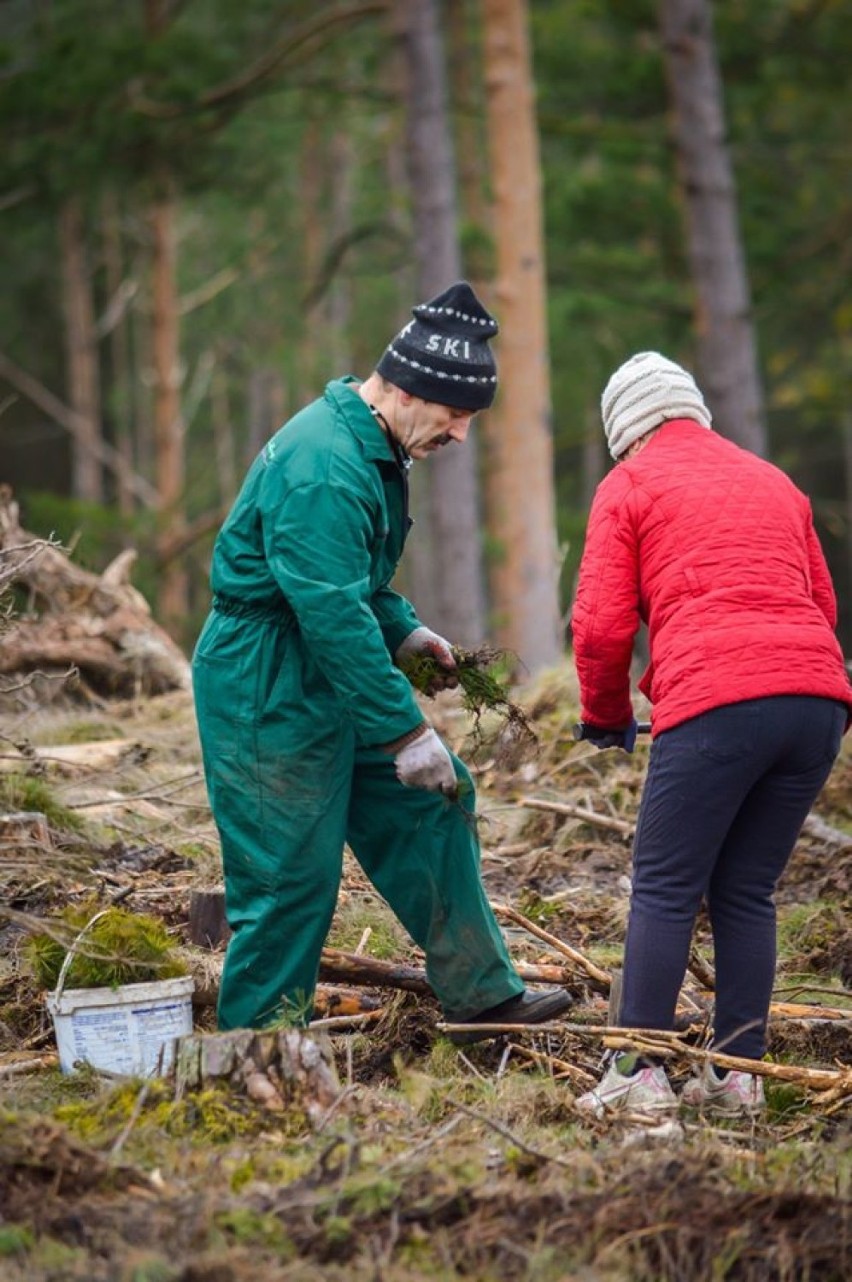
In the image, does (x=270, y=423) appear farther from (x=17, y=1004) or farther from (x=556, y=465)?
(x=17, y=1004)

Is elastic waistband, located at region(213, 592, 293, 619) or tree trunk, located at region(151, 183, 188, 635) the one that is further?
tree trunk, located at region(151, 183, 188, 635)

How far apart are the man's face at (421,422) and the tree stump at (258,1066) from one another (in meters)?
1.62

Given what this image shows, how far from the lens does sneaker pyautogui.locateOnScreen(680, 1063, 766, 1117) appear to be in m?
4.40

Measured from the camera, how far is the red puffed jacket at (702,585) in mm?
4305

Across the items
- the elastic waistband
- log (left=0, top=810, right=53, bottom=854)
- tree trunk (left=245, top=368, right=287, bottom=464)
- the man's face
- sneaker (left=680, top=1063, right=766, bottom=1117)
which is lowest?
sneaker (left=680, top=1063, right=766, bottom=1117)

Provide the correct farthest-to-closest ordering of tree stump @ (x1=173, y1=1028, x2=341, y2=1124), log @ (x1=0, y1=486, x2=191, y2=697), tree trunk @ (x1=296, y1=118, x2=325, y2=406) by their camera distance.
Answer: tree trunk @ (x1=296, y1=118, x2=325, y2=406) → log @ (x1=0, y1=486, x2=191, y2=697) → tree stump @ (x1=173, y1=1028, x2=341, y2=1124)

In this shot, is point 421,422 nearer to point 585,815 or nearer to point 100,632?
point 585,815

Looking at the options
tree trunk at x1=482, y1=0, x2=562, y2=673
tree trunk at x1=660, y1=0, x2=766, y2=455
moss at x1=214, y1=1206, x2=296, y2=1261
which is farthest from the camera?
tree trunk at x1=660, y1=0, x2=766, y2=455

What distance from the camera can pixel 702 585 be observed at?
4.36 meters

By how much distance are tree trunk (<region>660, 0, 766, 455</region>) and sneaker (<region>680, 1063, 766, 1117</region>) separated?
11506mm

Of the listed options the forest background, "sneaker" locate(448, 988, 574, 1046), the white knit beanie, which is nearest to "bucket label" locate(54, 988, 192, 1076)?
"sneaker" locate(448, 988, 574, 1046)

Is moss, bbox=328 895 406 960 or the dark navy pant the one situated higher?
the dark navy pant

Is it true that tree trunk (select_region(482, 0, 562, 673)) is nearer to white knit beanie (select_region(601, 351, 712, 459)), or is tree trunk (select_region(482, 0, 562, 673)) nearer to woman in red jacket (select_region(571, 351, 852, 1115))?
white knit beanie (select_region(601, 351, 712, 459))

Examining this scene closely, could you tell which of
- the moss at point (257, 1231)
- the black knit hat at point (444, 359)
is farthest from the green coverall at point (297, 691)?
the moss at point (257, 1231)
